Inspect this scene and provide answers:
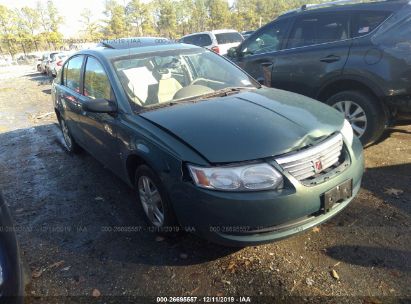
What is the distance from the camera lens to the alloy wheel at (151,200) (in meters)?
3.04

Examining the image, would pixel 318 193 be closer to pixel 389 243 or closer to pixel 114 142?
pixel 389 243

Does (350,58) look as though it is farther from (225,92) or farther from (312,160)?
(312,160)

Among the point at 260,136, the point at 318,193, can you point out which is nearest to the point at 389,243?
the point at 318,193

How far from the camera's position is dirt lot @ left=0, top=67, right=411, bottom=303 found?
8.38ft

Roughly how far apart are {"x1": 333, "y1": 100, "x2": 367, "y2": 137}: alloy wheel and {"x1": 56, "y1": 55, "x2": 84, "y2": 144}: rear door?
3448mm

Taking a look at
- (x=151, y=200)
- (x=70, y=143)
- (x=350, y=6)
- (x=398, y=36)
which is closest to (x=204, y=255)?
(x=151, y=200)

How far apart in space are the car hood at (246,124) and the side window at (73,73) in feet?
6.32

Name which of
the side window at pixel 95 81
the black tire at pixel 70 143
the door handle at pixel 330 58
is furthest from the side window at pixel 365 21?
the black tire at pixel 70 143

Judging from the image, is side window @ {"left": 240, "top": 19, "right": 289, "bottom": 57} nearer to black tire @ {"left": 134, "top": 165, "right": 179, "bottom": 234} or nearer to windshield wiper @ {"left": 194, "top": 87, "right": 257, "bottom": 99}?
windshield wiper @ {"left": 194, "top": 87, "right": 257, "bottom": 99}

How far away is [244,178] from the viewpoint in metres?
2.38

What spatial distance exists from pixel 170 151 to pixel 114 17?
56.0 metres

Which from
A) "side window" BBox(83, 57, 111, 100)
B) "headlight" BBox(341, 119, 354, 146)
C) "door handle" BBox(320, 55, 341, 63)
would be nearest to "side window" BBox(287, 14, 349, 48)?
"door handle" BBox(320, 55, 341, 63)

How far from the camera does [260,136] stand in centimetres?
257

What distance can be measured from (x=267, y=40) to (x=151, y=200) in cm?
366
